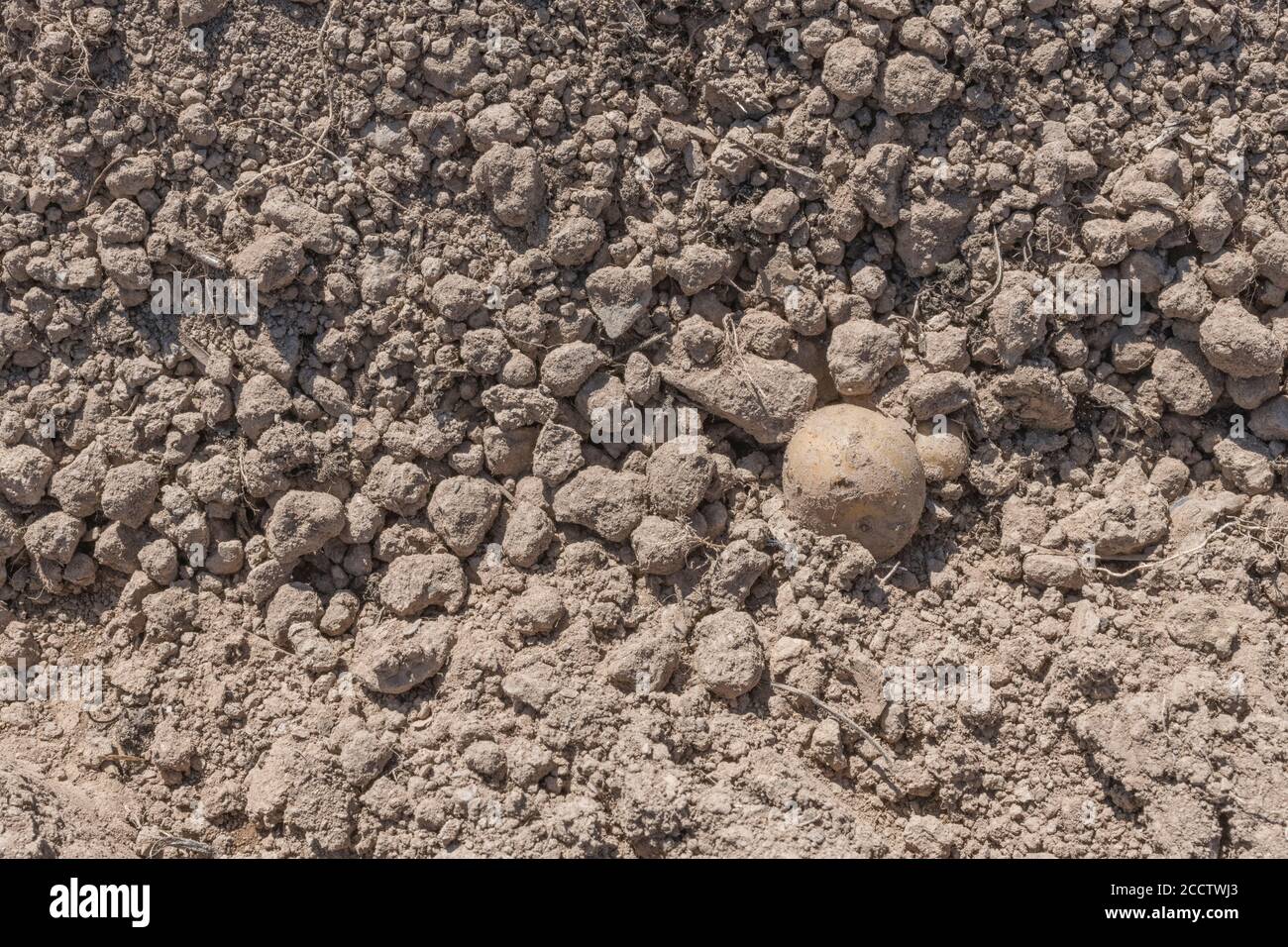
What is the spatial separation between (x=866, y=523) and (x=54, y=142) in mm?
3252

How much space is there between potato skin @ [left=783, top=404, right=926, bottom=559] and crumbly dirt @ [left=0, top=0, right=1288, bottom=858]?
0.06 meters

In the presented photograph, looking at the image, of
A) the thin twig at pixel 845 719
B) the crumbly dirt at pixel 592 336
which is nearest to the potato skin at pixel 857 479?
the crumbly dirt at pixel 592 336

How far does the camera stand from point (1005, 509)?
401 centimetres

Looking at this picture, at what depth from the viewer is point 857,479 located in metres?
3.72

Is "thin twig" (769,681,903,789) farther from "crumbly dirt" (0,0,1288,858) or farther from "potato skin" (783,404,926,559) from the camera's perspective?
"potato skin" (783,404,926,559)

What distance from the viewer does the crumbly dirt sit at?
387cm

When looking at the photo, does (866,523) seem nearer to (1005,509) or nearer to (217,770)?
(1005,509)

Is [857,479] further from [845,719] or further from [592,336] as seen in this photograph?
[592,336]

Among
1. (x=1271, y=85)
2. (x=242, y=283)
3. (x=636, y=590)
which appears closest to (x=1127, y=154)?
(x=1271, y=85)

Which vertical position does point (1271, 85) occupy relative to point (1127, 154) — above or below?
above

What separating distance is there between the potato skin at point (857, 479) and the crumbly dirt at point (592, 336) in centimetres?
6

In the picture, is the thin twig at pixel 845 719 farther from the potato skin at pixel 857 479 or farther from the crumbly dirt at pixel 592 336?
the potato skin at pixel 857 479

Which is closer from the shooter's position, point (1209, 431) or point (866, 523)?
point (866, 523)

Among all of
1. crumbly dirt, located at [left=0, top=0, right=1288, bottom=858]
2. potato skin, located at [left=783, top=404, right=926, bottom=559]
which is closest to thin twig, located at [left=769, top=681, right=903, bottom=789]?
crumbly dirt, located at [left=0, top=0, right=1288, bottom=858]
